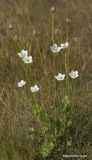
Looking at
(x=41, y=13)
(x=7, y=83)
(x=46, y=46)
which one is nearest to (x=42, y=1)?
(x=41, y=13)

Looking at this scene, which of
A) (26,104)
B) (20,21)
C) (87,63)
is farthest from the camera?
(20,21)

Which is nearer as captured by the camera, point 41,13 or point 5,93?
point 5,93

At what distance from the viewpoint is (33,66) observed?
159 inches

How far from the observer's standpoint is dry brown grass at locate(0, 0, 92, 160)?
2982 millimetres

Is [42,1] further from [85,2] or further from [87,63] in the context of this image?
[87,63]

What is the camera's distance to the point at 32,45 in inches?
167

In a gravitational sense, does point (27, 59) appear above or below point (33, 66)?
Result: below

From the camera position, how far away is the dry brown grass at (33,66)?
2982 mm

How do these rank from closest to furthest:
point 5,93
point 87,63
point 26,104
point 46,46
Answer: point 26,104 → point 5,93 → point 87,63 → point 46,46

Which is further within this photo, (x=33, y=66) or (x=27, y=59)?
(x=33, y=66)

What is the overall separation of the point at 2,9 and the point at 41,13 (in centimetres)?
39

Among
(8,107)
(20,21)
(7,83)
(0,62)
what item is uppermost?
(20,21)

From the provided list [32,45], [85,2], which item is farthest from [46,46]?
[85,2]

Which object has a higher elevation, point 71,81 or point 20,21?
point 20,21
